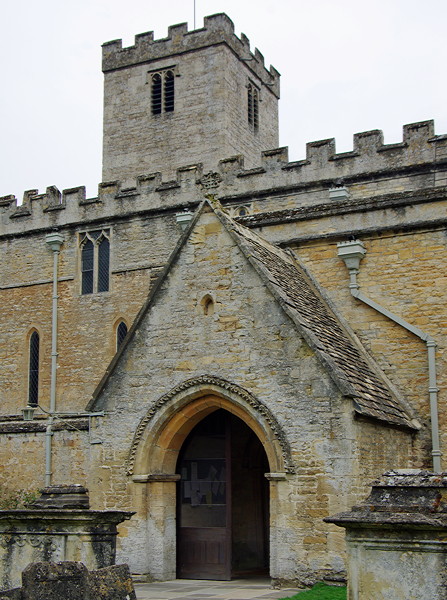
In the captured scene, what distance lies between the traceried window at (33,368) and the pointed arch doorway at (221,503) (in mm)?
10563

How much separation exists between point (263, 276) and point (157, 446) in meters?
3.34

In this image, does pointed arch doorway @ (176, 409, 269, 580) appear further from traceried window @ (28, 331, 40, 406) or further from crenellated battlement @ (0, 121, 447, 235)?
traceried window @ (28, 331, 40, 406)

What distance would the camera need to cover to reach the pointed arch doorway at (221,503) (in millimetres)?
15227

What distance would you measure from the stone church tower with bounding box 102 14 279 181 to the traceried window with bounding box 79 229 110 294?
9.14 m

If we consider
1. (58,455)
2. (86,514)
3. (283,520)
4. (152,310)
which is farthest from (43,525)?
(58,455)

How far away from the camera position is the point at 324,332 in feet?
49.2

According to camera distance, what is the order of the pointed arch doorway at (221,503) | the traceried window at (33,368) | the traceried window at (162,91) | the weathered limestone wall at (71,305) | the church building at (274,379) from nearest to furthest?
1. the church building at (274,379)
2. the pointed arch doorway at (221,503)
3. the weathered limestone wall at (71,305)
4. the traceried window at (33,368)
5. the traceried window at (162,91)

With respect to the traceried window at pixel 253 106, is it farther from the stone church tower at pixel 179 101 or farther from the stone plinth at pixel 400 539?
the stone plinth at pixel 400 539

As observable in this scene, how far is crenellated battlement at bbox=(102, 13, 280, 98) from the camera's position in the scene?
1407 inches

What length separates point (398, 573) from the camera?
7.10m

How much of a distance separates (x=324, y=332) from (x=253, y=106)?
2444cm

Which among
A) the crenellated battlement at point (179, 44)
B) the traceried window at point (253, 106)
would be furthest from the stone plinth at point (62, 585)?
the traceried window at point (253, 106)

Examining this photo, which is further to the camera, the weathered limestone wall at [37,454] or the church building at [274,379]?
the weathered limestone wall at [37,454]

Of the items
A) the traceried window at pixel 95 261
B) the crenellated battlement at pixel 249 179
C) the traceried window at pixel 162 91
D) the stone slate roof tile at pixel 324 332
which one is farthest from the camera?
the traceried window at pixel 162 91
